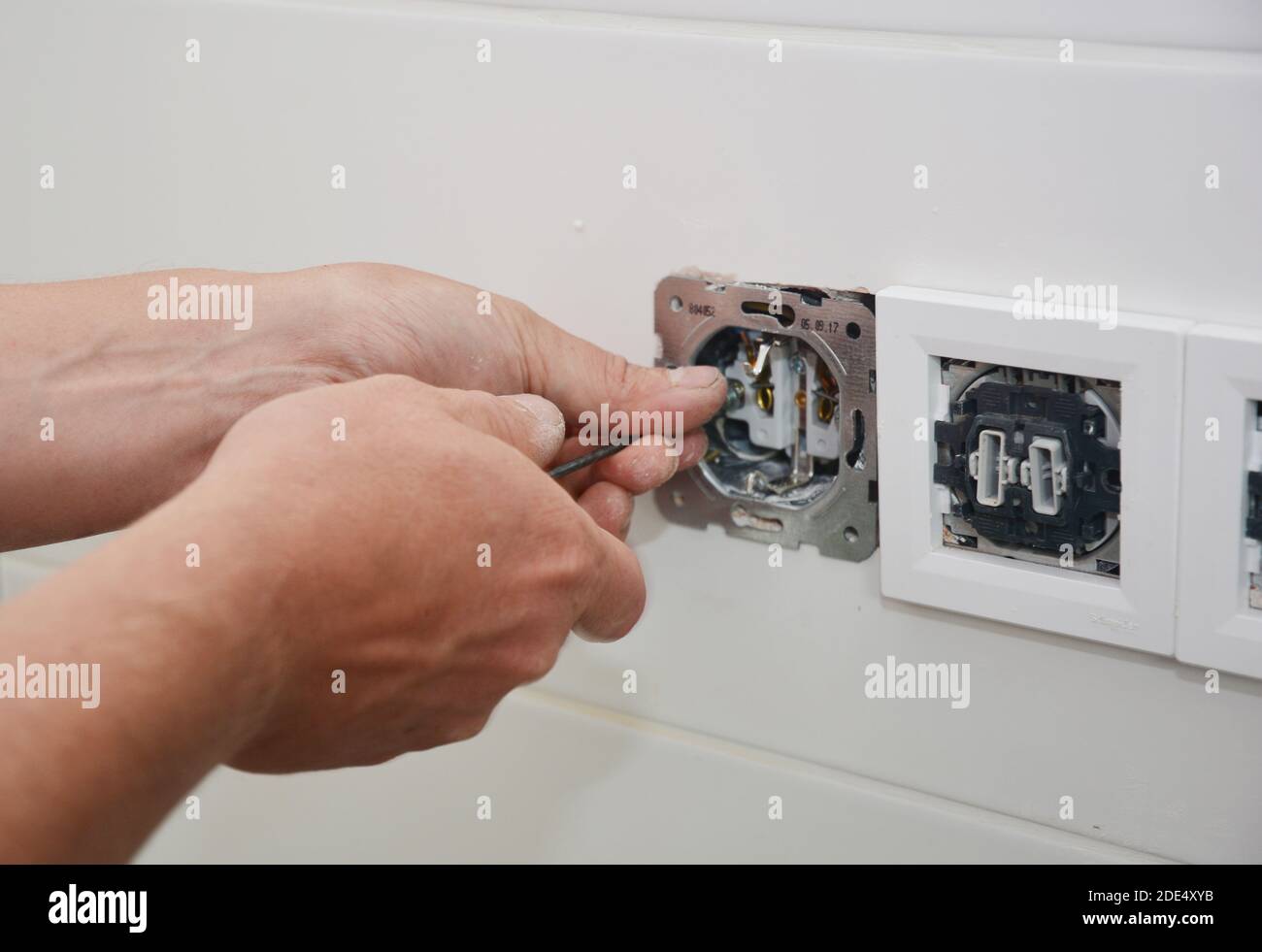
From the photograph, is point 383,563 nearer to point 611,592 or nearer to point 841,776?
point 611,592

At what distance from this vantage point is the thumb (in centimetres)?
47

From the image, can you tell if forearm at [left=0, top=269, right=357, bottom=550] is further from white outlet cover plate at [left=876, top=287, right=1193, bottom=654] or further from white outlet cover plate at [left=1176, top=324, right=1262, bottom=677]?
white outlet cover plate at [left=1176, top=324, right=1262, bottom=677]

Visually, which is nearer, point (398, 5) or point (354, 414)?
point (354, 414)

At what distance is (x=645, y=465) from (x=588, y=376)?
0.05m

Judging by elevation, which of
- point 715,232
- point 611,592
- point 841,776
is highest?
point 715,232

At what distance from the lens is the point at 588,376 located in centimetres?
54

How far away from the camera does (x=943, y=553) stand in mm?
490

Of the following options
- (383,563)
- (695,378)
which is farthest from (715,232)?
(383,563)

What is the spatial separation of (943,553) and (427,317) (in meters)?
0.24

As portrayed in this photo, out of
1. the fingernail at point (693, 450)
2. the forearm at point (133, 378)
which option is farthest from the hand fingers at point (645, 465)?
the forearm at point (133, 378)

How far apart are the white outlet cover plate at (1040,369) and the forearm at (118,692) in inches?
9.7

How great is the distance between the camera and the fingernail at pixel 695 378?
0.52 meters
